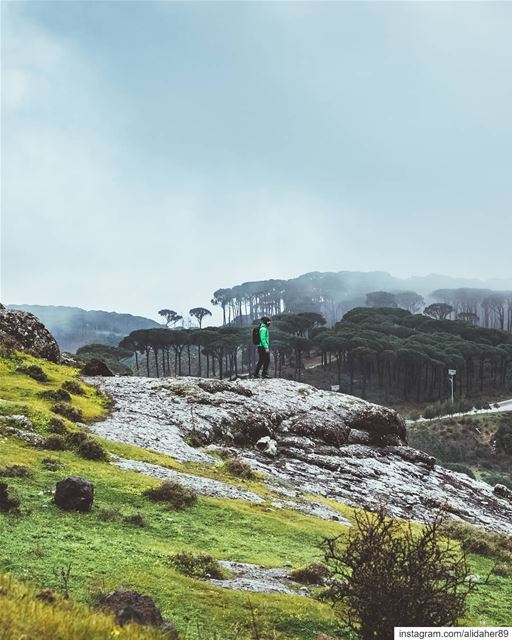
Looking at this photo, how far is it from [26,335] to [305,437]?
14.0 m

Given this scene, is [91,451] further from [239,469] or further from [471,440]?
[471,440]

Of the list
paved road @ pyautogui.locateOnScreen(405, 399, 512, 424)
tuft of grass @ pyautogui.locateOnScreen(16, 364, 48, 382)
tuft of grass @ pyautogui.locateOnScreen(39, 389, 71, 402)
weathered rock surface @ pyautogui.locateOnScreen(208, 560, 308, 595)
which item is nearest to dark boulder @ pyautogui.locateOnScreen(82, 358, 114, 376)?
tuft of grass @ pyautogui.locateOnScreen(16, 364, 48, 382)

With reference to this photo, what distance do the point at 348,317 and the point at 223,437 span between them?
104798mm

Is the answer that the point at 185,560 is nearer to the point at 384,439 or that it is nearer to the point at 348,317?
the point at 384,439

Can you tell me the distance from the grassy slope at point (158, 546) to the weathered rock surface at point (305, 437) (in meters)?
3.12

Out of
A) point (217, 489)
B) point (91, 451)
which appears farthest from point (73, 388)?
point (217, 489)

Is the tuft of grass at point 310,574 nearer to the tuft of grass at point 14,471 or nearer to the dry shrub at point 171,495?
the dry shrub at point 171,495

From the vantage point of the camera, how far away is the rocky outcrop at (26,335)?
82.7ft

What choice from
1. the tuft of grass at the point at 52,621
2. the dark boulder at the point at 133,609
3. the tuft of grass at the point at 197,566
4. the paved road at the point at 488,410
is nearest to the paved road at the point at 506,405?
the paved road at the point at 488,410

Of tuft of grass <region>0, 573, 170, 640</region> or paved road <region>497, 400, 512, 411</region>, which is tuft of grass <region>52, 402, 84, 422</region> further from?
paved road <region>497, 400, 512, 411</region>

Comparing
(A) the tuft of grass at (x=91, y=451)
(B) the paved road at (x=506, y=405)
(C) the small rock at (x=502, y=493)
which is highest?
(A) the tuft of grass at (x=91, y=451)

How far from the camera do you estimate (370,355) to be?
98.8 m

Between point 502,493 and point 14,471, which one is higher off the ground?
point 14,471

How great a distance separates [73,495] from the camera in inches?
384
